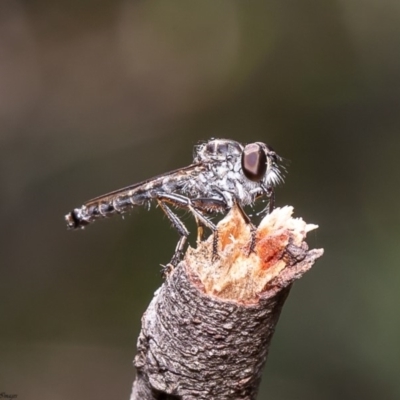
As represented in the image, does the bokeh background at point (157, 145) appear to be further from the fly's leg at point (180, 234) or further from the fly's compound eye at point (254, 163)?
the fly's leg at point (180, 234)

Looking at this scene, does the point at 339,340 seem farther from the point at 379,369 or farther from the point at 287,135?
the point at 287,135

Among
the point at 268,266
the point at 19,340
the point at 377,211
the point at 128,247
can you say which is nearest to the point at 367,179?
the point at 377,211

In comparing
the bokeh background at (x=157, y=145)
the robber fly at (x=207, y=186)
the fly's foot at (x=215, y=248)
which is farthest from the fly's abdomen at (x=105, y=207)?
the bokeh background at (x=157, y=145)

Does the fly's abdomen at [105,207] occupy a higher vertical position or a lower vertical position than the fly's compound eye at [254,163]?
lower

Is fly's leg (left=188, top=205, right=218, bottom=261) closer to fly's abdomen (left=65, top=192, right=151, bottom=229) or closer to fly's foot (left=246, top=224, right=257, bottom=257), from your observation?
fly's foot (left=246, top=224, right=257, bottom=257)

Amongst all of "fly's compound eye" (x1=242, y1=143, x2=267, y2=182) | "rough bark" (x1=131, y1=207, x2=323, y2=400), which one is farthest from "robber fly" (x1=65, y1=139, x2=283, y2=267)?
"rough bark" (x1=131, y1=207, x2=323, y2=400)

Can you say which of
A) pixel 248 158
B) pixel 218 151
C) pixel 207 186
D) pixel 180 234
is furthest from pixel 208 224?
pixel 218 151
